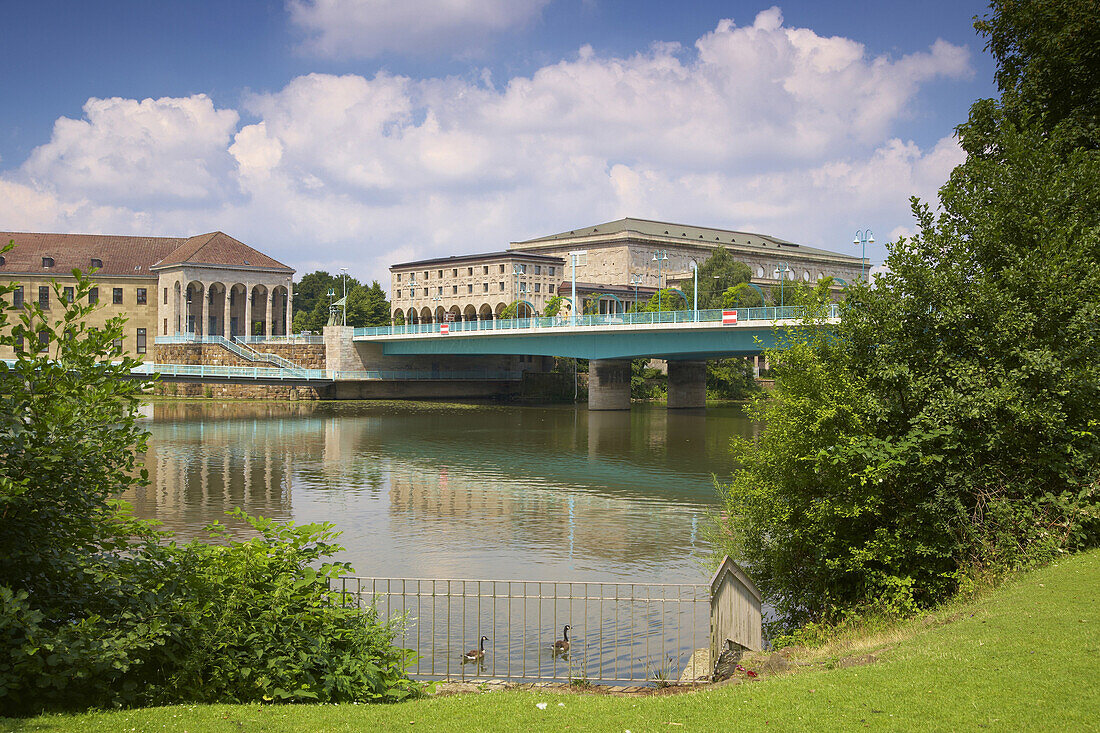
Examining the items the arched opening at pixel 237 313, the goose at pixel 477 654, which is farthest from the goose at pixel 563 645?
the arched opening at pixel 237 313

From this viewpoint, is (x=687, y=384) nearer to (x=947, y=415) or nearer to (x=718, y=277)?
(x=718, y=277)

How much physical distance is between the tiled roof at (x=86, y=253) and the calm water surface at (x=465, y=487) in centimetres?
4597

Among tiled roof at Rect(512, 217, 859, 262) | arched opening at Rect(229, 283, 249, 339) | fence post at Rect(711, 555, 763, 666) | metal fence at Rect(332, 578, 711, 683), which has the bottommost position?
metal fence at Rect(332, 578, 711, 683)

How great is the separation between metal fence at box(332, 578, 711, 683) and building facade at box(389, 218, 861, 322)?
91.6 meters

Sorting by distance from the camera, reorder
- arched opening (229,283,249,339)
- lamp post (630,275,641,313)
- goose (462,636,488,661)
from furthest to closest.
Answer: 1. arched opening (229,283,249,339)
2. lamp post (630,275,641,313)
3. goose (462,636,488,661)

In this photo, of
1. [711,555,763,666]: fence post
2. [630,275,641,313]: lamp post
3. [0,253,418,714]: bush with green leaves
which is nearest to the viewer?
[0,253,418,714]: bush with green leaves

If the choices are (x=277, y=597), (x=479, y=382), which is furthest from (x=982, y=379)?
(x=479, y=382)

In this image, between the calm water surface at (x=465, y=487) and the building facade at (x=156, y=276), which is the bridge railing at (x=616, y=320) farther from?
the building facade at (x=156, y=276)

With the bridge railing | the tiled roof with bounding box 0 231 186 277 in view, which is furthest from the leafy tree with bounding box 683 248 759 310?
the tiled roof with bounding box 0 231 186 277

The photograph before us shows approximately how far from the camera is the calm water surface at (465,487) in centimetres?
2153

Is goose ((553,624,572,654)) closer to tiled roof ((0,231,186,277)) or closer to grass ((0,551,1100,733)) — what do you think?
grass ((0,551,1100,733))

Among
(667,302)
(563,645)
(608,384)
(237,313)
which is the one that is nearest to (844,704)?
(563,645)

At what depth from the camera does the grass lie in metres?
8.09

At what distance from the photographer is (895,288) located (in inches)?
661
